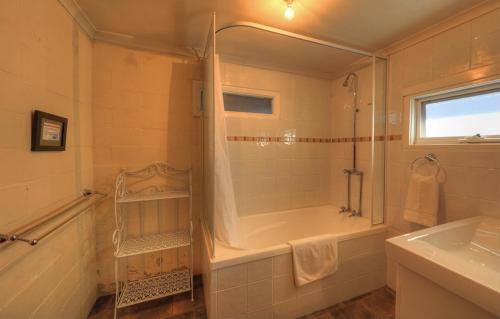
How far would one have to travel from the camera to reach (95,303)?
163 cm

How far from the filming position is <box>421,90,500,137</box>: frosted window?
1.32 m

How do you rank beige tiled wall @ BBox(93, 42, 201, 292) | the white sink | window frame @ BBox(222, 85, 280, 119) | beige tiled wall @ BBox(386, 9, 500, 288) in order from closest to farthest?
the white sink, beige tiled wall @ BBox(386, 9, 500, 288), beige tiled wall @ BBox(93, 42, 201, 292), window frame @ BBox(222, 85, 280, 119)

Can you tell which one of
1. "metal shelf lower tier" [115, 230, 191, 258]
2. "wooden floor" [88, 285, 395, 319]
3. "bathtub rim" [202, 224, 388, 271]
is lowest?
"wooden floor" [88, 285, 395, 319]

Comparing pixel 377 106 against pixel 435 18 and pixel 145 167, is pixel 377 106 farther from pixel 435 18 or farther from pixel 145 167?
pixel 145 167

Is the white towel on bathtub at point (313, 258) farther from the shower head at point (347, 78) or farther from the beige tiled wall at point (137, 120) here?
the shower head at point (347, 78)

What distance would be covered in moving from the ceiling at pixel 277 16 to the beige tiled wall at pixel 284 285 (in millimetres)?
1701

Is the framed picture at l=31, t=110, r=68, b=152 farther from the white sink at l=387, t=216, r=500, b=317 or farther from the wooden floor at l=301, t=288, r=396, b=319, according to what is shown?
the wooden floor at l=301, t=288, r=396, b=319

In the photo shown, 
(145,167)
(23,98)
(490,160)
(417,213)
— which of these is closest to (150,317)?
(145,167)

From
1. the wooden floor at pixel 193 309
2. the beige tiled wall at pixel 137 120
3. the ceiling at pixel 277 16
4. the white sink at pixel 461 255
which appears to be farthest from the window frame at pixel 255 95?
the wooden floor at pixel 193 309

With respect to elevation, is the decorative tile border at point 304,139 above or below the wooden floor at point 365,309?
above

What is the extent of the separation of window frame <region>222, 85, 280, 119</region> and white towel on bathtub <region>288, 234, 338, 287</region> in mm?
1308

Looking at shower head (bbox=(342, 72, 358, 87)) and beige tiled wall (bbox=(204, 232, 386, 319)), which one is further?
shower head (bbox=(342, 72, 358, 87))

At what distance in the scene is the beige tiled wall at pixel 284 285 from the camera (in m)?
1.29

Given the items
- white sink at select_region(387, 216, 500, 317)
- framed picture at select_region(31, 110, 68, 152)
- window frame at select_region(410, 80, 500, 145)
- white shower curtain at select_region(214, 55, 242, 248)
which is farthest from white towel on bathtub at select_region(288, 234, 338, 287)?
framed picture at select_region(31, 110, 68, 152)
